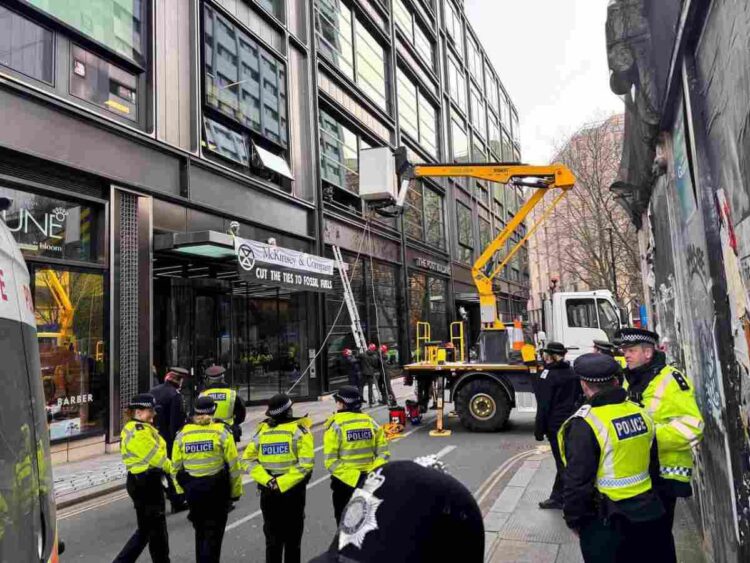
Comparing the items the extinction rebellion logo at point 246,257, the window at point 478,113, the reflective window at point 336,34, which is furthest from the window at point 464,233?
the extinction rebellion logo at point 246,257

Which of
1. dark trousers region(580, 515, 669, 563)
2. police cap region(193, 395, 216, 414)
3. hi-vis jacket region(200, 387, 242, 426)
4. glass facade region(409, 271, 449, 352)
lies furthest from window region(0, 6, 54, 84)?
glass facade region(409, 271, 449, 352)

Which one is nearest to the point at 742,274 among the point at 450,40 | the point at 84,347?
the point at 84,347

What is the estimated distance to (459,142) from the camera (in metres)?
36.4

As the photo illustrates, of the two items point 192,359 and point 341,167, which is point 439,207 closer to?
point 341,167

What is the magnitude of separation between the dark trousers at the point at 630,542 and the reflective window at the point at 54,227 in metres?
9.36

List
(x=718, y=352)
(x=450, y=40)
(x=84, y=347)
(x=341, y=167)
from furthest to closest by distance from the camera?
(x=450, y=40) < (x=341, y=167) < (x=84, y=347) < (x=718, y=352)

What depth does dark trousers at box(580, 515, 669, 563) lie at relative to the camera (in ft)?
10.4

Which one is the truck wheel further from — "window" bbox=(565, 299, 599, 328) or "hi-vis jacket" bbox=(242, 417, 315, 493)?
"hi-vis jacket" bbox=(242, 417, 315, 493)

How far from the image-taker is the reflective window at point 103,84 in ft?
34.7

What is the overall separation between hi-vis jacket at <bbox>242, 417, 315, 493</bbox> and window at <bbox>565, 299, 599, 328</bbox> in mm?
10050

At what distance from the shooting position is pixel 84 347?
10164 mm

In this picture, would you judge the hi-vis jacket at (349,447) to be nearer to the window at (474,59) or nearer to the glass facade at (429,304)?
the glass facade at (429,304)

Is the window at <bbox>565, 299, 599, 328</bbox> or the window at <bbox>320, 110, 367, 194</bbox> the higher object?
the window at <bbox>320, 110, 367, 194</bbox>

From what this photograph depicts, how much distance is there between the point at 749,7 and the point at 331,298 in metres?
17.2
